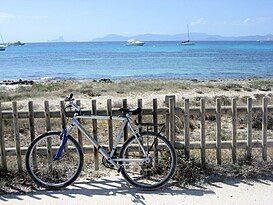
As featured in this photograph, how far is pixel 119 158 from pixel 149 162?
1.52 ft

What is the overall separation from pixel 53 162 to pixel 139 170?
139 cm

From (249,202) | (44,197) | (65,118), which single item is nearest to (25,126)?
(65,118)

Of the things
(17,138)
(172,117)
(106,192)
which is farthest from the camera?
(172,117)

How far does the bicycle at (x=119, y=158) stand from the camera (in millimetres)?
6141

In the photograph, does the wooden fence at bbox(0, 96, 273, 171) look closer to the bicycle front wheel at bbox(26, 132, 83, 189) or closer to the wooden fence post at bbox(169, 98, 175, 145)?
the wooden fence post at bbox(169, 98, 175, 145)

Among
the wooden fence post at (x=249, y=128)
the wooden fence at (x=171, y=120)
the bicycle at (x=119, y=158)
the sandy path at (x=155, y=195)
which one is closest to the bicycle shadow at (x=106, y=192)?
the sandy path at (x=155, y=195)

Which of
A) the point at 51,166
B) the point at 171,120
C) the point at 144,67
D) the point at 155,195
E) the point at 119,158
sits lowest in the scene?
the point at 144,67

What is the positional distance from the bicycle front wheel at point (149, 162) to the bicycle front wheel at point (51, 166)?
76 cm

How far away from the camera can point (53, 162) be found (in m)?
6.66

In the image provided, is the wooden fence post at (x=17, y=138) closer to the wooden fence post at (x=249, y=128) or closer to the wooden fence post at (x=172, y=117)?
the wooden fence post at (x=172, y=117)

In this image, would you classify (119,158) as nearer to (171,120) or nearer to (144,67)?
(171,120)

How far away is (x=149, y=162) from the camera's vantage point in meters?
6.29

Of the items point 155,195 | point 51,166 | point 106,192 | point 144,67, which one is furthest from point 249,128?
point 144,67

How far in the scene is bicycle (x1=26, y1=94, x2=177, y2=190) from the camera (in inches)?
242
